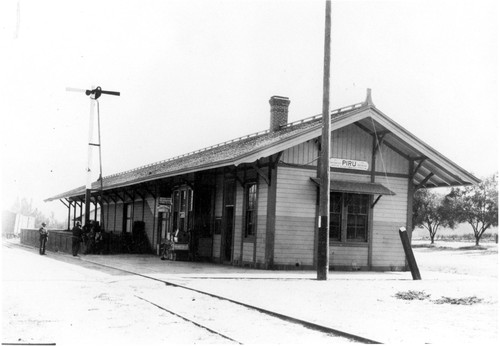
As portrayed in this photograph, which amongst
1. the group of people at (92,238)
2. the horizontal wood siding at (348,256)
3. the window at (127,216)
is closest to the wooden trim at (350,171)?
the horizontal wood siding at (348,256)

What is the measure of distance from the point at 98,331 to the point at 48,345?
118cm

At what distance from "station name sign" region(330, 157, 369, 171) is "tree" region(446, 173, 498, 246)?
26.3 metres

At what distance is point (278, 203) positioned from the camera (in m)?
16.2

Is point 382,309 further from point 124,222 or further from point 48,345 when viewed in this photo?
point 124,222

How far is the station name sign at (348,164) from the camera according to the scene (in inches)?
675

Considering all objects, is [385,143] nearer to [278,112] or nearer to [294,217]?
[294,217]

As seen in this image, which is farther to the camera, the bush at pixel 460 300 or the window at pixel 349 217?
the window at pixel 349 217

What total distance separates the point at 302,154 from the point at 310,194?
3.78 feet

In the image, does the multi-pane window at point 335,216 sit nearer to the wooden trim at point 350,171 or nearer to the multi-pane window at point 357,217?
the multi-pane window at point 357,217

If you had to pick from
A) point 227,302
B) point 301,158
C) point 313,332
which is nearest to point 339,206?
point 301,158

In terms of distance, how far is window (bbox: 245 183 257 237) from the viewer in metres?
17.1

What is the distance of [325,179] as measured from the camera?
42.8 ft

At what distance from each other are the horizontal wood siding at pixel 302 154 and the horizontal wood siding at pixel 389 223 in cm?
242

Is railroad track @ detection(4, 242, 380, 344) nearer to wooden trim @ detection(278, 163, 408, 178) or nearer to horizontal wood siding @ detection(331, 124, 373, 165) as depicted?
wooden trim @ detection(278, 163, 408, 178)
